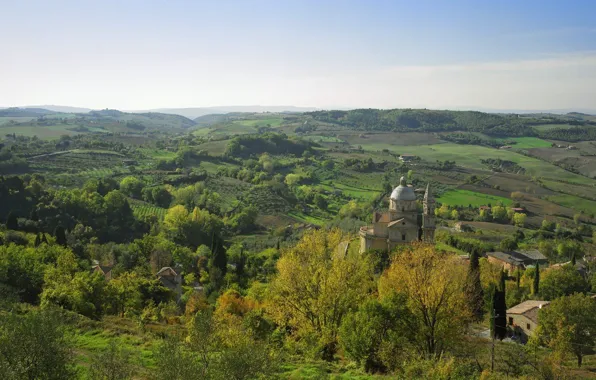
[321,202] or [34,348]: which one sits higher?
[34,348]

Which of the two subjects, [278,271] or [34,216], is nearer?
[278,271]

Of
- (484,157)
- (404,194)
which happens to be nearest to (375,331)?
(404,194)

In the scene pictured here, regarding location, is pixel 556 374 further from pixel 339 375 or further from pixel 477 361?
pixel 339 375

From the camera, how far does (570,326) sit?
3475 centimetres

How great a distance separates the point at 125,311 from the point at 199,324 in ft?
69.3

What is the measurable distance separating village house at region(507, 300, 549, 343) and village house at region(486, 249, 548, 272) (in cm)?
2550

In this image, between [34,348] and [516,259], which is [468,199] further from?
[34,348]

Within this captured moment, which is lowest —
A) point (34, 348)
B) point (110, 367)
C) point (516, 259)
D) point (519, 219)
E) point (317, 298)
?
point (519, 219)

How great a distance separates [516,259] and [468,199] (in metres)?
50.5

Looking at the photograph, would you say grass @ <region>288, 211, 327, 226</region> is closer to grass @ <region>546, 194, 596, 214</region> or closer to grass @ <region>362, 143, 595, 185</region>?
grass @ <region>546, 194, 596, 214</region>

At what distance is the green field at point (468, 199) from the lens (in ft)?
388

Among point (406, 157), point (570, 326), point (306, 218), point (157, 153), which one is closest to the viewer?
point (570, 326)

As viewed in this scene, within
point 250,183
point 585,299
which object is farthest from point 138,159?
point 585,299

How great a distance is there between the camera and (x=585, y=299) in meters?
36.8
